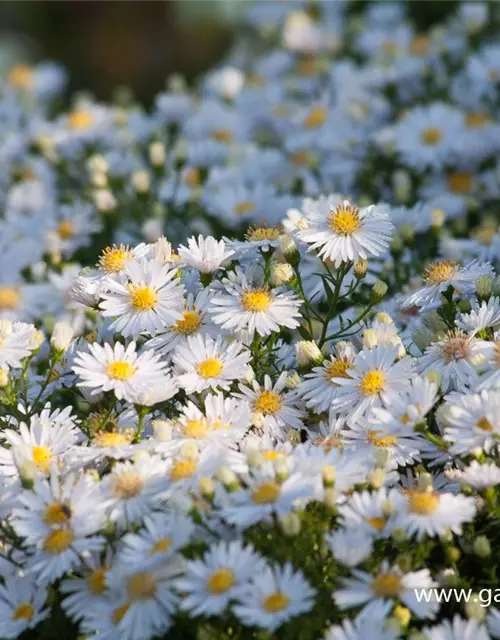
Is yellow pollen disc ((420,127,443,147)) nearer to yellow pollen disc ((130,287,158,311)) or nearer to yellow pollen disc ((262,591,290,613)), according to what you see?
yellow pollen disc ((130,287,158,311))

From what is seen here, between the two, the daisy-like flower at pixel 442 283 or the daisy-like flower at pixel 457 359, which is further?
the daisy-like flower at pixel 442 283

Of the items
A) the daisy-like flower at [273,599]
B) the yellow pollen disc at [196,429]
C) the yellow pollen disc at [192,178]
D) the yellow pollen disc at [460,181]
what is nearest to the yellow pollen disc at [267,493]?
the daisy-like flower at [273,599]

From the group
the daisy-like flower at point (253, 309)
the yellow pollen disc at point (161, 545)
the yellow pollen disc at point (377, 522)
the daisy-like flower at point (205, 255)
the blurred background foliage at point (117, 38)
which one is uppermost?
the blurred background foliage at point (117, 38)

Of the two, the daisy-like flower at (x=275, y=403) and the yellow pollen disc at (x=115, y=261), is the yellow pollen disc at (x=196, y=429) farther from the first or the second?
the yellow pollen disc at (x=115, y=261)

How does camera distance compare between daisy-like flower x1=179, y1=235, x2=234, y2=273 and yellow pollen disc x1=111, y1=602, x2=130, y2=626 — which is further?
daisy-like flower x1=179, y1=235, x2=234, y2=273

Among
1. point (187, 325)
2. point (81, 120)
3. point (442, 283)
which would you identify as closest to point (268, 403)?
point (187, 325)

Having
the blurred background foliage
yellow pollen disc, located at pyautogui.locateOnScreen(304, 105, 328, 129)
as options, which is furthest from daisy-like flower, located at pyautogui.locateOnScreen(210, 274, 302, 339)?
the blurred background foliage

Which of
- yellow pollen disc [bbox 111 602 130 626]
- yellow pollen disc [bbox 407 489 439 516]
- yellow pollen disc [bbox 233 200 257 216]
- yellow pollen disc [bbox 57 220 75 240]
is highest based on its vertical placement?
yellow pollen disc [bbox 57 220 75 240]
